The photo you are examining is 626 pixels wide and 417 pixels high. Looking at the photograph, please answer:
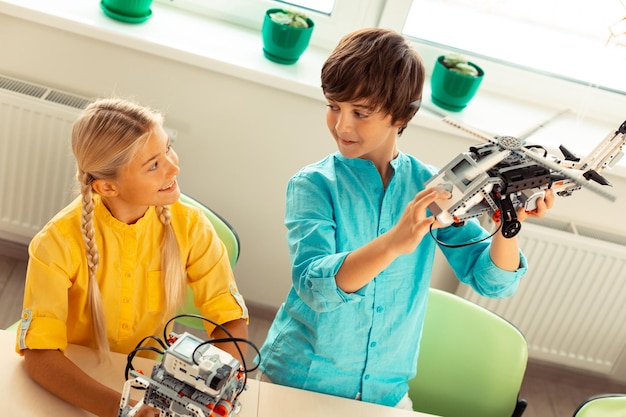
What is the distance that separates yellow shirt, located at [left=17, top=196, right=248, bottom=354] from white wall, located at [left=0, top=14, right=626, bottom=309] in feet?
2.68

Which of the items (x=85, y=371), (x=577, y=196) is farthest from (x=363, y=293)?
(x=577, y=196)

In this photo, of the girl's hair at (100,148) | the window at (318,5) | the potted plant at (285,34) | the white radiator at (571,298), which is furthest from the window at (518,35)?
the girl's hair at (100,148)

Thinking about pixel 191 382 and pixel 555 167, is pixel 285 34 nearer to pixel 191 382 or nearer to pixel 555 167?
pixel 555 167

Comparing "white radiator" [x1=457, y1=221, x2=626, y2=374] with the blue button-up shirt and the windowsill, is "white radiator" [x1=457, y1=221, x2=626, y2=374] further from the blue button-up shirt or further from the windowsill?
the blue button-up shirt

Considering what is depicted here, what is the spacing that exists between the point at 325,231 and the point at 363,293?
0.49 ft

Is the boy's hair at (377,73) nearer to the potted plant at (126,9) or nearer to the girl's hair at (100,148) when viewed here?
the girl's hair at (100,148)

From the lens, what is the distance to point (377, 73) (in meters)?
1.57

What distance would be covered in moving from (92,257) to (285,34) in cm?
118

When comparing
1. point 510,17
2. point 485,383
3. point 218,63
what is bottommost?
point 485,383

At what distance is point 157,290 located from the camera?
1771 millimetres

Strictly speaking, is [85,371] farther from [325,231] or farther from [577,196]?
[577,196]

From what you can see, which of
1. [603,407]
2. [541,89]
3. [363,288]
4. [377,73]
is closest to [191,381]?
[363,288]

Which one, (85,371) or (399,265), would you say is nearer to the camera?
(85,371)

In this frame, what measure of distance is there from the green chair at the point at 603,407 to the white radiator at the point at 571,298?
0.82 metres
